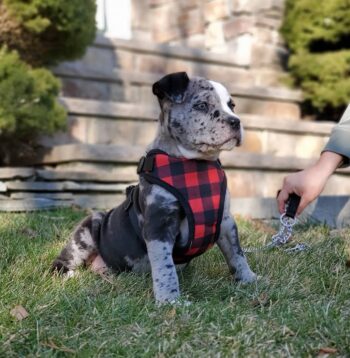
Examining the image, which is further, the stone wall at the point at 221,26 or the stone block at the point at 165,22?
the stone block at the point at 165,22

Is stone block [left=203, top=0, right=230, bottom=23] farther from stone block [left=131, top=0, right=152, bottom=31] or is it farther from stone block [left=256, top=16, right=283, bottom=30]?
stone block [left=131, top=0, right=152, bottom=31]

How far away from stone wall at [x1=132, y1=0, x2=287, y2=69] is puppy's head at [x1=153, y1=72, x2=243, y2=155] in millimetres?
5225

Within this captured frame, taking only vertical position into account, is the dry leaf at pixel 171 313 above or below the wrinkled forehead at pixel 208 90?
below

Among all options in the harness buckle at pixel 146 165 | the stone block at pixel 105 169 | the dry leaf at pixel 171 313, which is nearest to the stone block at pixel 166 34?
the stone block at pixel 105 169

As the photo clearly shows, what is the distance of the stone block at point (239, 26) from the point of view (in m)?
7.95

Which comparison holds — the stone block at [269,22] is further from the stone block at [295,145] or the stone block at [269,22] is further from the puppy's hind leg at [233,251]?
the puppy's hind leg at [233,251]

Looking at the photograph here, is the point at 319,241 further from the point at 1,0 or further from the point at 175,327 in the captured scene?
the point at 1,0

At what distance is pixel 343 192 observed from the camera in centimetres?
640

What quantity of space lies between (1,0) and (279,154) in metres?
3.29

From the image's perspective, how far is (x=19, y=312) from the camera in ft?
7.96

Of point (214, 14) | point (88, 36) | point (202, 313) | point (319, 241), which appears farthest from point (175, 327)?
point (214, 14)

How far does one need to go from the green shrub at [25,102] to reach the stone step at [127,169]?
0.97 ft

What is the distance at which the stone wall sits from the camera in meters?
7.96

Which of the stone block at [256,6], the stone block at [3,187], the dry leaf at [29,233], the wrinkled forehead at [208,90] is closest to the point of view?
the wrinkled forehead at [208,90]
